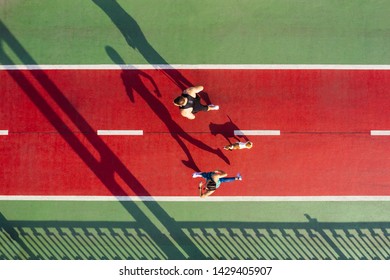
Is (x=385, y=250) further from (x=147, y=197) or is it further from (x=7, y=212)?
(x=7, y=212)

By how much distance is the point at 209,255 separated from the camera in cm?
855

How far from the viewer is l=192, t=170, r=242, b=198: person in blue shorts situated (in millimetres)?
7855

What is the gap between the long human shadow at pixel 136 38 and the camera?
8.36m

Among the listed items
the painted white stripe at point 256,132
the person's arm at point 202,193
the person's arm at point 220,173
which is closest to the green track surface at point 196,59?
the person's arm at point 202,193

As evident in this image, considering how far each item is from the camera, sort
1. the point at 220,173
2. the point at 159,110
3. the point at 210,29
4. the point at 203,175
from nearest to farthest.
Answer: the point at 220,173 < the point at 203,175 < the point at 210,29 < the point at 159,110

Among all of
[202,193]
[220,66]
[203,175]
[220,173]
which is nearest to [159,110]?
[220,66]

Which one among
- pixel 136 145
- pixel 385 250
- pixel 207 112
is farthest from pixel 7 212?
pixel 385 250

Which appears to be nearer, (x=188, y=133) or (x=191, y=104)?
(x=191, y=104)

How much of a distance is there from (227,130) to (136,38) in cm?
412

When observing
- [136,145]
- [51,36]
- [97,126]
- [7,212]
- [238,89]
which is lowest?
[7,212]

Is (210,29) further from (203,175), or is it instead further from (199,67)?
(203,175)

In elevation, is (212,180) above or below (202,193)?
above

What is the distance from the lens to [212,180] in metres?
7.89
